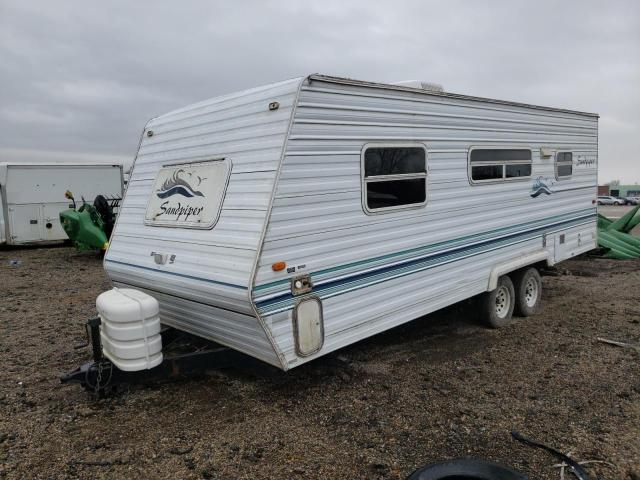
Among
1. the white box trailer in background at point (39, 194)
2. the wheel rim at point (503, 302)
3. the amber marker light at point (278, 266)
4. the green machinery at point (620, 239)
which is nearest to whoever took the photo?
the amber marker light at point (278, 266)

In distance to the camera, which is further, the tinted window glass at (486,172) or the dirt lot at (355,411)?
the tinted window glass at (486,172)

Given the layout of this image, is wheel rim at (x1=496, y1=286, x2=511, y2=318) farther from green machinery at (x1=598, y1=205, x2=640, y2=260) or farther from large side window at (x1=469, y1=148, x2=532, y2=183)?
green machinery at (x1=598, y1=205, x2=640, y2=260)

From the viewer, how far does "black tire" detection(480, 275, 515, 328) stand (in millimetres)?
6453

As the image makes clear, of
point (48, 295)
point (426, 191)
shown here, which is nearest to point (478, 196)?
point (426, 191)

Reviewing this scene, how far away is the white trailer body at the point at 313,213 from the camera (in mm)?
3938

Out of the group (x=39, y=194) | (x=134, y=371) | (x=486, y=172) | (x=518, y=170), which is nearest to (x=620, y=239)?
(x=518, y=170)

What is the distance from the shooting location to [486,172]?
6.00 m

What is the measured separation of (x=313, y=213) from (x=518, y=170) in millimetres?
3606

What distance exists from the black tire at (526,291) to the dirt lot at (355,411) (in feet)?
1.24

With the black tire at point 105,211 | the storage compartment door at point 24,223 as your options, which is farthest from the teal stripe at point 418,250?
the storage compartment door at point 24,223

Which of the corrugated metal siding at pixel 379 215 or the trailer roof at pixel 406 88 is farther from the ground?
the trailer roof at pixel 406 88

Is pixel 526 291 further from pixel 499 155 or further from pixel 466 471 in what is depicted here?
pixel 466 471

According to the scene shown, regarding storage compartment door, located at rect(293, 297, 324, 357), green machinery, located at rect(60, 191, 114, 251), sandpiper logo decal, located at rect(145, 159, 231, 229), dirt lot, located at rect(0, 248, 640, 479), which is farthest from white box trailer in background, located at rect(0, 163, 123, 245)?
storage compartment door, located at rect(293, 297, 324, 357)

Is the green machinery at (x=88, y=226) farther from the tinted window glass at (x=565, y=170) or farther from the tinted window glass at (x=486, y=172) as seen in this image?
the tinted window glass at (x=565, y=170)
